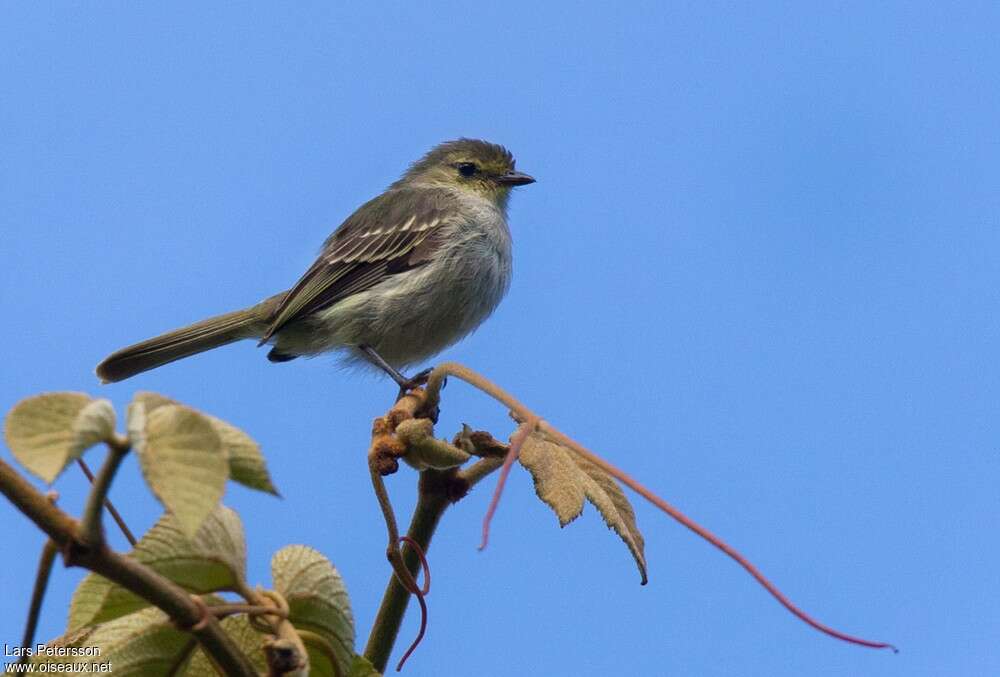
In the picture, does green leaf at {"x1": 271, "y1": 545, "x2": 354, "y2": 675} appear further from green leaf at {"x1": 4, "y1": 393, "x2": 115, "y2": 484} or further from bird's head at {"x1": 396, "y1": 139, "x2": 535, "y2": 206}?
bird's head at {"x1": 396, "y1": 139, "x2": 535, "y2": 206}

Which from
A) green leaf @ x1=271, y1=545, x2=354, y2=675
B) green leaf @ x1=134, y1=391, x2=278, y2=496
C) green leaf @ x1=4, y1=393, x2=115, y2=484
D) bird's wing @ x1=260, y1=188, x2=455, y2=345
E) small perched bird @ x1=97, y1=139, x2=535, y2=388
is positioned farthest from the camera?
bird's wing @ x1=260, y1=188, x2=455, y2=345

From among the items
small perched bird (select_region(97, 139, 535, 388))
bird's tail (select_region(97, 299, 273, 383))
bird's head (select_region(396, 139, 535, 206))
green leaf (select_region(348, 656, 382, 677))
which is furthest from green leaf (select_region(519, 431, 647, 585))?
bird's head (select_region(396, 139, 535, 206))

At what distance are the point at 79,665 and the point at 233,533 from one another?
0.23 metres

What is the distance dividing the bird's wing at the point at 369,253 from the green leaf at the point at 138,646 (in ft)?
17.8

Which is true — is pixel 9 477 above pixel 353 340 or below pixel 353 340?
below

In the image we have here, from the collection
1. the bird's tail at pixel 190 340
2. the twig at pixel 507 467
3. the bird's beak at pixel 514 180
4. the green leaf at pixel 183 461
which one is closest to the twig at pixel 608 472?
the twig at pixel 507 467

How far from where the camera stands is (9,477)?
0.98 m

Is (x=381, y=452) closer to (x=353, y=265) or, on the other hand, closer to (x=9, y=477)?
(x=9, y=477)

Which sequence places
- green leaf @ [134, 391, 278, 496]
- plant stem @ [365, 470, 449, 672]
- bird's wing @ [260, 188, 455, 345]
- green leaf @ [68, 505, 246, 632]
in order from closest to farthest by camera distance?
1. green leaf @ [134, 391, 278, 496]
2. green leaf @ [68, 505, 246, 632]
3. plant stem @ [365, 470, 449, 672]
4. bird's wing @ [260, 188, 455, 345]

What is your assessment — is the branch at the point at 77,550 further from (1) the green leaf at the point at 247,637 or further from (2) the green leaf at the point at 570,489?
(2) the green leaf at the point at 570,489

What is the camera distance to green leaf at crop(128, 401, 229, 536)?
2.90ft

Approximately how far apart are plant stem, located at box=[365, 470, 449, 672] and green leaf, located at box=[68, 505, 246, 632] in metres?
0.40

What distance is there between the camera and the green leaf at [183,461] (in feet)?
2.90

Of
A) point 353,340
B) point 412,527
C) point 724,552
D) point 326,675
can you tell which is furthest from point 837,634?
point 353,340
